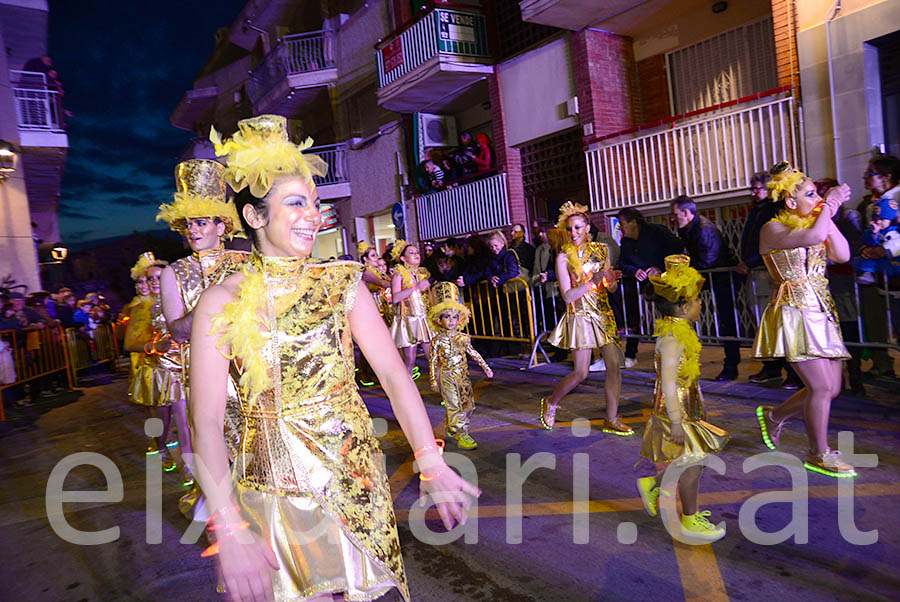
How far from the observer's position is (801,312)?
441 centimetres

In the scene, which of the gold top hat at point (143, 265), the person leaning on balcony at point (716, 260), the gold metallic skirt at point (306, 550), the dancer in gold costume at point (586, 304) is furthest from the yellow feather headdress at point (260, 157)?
the person leaning on balcony at point (716, 260)

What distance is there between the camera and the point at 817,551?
3357 millimetres

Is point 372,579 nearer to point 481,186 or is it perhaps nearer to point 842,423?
point 842,423

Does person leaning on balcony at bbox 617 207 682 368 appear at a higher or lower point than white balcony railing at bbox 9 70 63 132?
lower

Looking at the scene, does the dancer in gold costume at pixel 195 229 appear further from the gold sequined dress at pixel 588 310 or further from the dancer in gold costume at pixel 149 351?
the gold sequined dress at pixel 588 310

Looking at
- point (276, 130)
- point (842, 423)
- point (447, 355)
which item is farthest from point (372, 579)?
point (842, 423)

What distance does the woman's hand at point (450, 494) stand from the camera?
2012 mm

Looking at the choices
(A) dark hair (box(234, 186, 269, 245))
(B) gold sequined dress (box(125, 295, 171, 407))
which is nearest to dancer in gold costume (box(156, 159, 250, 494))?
(B) gold sequined dress (box(125, 295, 171, 407))

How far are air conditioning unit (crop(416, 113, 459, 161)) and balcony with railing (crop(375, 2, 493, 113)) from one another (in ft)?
2.57

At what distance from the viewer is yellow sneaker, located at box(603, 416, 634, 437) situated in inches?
222

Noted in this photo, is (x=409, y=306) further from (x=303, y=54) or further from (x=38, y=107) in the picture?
(x=303, y=54)

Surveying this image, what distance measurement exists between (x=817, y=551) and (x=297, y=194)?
3266mm

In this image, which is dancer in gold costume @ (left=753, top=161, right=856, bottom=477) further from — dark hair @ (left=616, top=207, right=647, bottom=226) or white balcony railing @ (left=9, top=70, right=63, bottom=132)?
white balcony railing @ (left=9, top=70, right=63, bottom=132)

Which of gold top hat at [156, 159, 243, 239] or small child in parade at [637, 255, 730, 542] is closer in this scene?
small child in parade at [637, 255, 730, 542]
